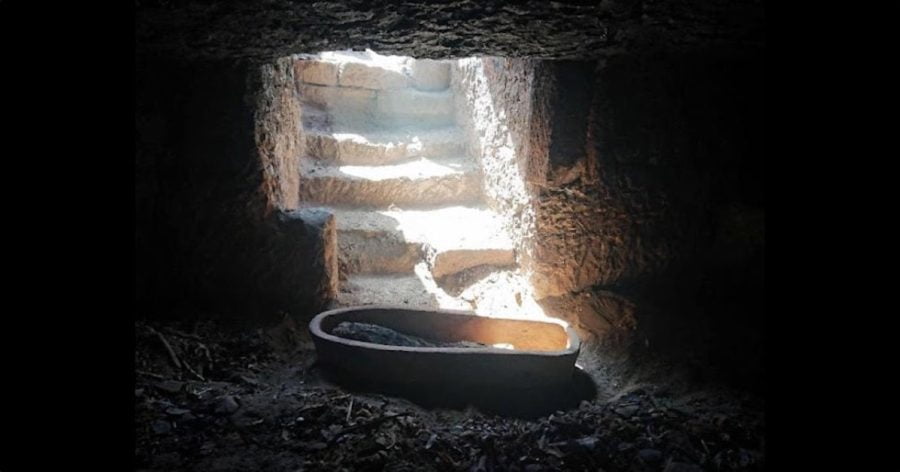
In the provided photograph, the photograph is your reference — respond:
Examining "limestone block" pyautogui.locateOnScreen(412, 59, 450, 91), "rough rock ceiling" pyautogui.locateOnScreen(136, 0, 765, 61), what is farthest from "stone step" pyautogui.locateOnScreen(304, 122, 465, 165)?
"rough rock ceiling" pyautogui.locateOnScreen(136, 0, 765, 61)

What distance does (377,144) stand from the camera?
4648 mm

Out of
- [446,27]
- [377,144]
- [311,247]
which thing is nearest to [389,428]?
[311,247]

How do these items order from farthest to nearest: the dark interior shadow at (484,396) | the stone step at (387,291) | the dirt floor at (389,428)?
the stone step at (387,291)
the dark interior shadow at (484,396)
the dirt floor at (389,428)

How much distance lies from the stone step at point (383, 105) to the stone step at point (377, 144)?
0.55ft

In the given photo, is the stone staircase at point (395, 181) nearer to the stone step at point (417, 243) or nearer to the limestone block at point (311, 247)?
the stone step at point (417, 243)

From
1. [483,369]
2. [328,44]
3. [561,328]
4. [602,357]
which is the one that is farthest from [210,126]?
[602,357]

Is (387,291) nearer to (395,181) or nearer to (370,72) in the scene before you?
(395,181)

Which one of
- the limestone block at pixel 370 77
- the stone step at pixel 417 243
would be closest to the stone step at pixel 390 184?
the stone step at pixel 417 243

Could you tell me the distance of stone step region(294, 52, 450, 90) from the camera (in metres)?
4.98

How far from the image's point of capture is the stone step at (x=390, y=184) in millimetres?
4062

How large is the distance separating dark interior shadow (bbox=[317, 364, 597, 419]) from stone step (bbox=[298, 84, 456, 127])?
3427mm

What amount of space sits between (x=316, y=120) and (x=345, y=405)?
11.5ft

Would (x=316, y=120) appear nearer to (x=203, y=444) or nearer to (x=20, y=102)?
(x=203, y=444)

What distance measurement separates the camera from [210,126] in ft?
7.62
